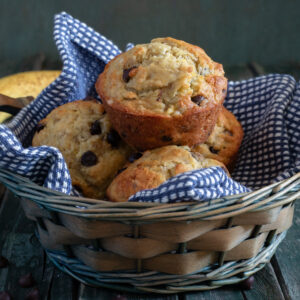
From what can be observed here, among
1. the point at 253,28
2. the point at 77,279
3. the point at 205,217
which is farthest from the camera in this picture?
the point at 253,28

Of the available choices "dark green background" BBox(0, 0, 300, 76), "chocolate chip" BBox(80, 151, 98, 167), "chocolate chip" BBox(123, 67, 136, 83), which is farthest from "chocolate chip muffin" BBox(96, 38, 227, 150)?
"dark green background" BBox(0, 0, 300, 76)

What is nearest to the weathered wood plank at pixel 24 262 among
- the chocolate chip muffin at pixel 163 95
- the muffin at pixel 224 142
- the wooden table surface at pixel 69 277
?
the wooden table surface at pixel 69 277

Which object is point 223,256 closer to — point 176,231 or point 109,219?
point 176,231

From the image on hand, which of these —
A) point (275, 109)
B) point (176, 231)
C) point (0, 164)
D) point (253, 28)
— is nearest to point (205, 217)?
point (176, 231)

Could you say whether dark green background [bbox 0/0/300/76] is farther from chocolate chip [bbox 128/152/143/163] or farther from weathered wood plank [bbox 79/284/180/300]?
weathered wood plank [bbox 79/284/180/300]

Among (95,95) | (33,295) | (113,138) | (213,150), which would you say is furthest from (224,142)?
(33,295)

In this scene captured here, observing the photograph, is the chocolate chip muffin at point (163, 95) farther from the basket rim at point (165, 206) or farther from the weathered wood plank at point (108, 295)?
the weathered wood plank at point (108, 295)
